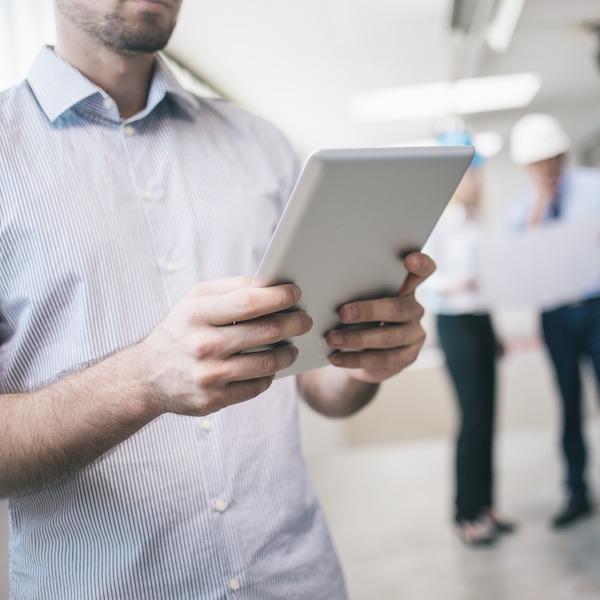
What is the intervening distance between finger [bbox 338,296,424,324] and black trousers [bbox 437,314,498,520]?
91.0 inches

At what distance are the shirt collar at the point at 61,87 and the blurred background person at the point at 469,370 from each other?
Result: 2.24m

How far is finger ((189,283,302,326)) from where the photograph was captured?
0.61m

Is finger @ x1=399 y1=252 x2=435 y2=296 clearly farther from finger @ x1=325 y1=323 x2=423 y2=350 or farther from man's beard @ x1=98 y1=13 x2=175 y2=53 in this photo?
man's beard @ x1=98 y1=13 x2=175 y2=53

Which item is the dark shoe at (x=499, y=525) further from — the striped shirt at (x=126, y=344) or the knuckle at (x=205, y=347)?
the knuckle at (x=205, y=347)

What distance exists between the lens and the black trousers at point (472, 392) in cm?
306

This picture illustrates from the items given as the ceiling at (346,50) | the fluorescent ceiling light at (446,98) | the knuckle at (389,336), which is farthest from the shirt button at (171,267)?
the fluorescent ceiling light at (446,98)

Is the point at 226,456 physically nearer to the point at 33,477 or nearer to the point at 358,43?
the point at 33,477

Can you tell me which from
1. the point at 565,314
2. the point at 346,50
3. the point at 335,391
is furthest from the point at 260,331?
the point at 346,50

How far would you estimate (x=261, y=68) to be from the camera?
4.61 m

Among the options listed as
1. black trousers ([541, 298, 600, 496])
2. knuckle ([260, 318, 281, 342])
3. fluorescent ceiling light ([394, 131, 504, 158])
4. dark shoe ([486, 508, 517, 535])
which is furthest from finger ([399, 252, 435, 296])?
fluorescent ceiling light ([394, 131, 504, 158])

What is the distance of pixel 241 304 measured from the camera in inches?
23.8

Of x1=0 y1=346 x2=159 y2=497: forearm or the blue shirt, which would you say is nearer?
x1=0 y1=346 x2=159 y2=497: forearm

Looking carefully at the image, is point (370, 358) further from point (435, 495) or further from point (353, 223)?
point (435, 495)

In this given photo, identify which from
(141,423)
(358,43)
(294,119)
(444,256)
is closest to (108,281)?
(141,423)
